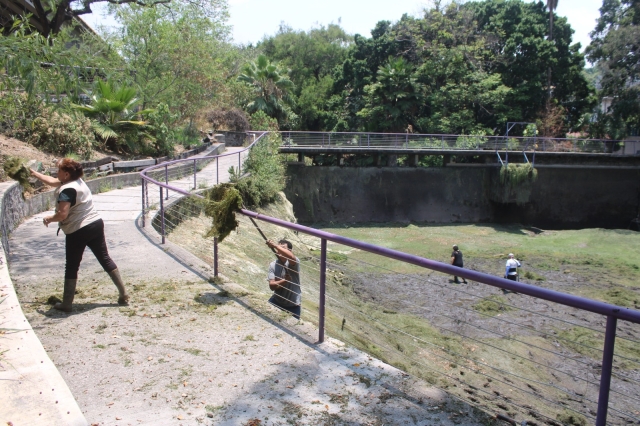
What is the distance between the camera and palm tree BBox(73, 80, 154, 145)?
60.2 ft

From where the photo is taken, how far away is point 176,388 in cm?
383

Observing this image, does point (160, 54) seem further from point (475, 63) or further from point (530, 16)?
point (530, 16)

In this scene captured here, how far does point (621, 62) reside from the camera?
3238 centimetres

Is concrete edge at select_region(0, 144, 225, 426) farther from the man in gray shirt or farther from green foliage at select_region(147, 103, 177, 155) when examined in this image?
green foliage at select_region(147, 103, 177, 155)

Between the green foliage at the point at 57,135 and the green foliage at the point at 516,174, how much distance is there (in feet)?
68.8

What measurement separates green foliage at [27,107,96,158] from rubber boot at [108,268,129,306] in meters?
10.2

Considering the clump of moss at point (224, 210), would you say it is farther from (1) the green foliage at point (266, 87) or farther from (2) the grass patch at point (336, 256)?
(1) the green foliage at point (266, 87)

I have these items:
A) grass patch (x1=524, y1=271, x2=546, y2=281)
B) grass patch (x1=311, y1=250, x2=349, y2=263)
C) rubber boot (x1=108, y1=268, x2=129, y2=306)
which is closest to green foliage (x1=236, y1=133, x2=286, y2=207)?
grass patch (x1=311, y1=250, x2=349, y2=263)

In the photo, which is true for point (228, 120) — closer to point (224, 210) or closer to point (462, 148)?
point (462, 148)

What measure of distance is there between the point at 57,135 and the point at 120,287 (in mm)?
11094

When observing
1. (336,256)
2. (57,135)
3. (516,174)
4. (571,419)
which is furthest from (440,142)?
(571,419)

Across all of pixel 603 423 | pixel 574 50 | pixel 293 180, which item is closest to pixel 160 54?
pixel 293 180

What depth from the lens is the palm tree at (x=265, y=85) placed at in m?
37.5

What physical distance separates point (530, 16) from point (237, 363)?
39113mm
